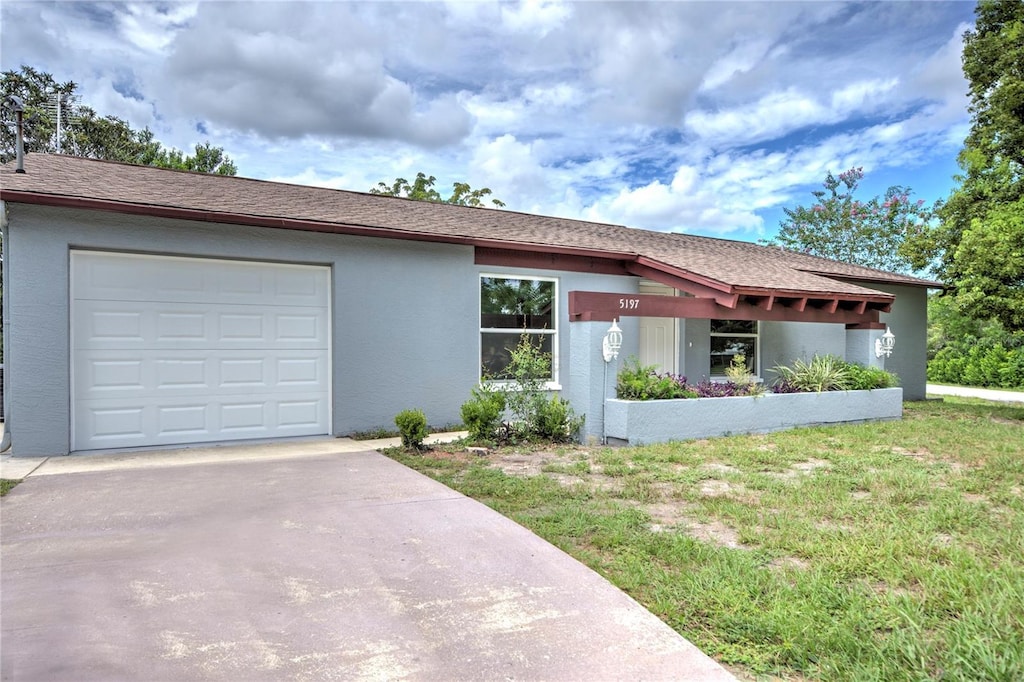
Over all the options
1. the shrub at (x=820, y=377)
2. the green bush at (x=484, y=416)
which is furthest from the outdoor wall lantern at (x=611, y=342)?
the shrub at (x=820, y=377)

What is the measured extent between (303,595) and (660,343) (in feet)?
Result: 30.4

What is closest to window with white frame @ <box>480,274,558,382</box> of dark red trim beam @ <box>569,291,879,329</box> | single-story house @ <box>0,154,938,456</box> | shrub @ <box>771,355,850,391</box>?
single-story house @ <box>0,154,938,456</box>

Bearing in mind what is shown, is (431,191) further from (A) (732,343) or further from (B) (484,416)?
(B) (484,416)

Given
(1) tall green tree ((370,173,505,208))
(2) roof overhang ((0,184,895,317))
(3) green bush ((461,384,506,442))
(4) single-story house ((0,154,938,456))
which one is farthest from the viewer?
(1) tall green tree ((370,173,505,208))

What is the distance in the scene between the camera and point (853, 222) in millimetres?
25031

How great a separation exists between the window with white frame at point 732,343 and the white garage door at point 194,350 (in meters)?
7.64

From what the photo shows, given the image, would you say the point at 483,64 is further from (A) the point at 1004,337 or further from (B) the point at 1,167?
(A) the point at 1004,337

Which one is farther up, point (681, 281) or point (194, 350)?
point (681, 281)

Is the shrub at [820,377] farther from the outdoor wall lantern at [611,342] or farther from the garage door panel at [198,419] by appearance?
the garage door panel at [198,419]

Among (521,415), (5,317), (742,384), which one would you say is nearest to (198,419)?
(5,317)

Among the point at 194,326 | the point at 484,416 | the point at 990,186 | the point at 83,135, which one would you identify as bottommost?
the point at 484,416

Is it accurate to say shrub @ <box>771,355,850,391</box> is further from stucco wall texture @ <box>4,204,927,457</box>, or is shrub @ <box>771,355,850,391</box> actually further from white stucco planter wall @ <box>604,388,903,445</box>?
stucco wall texture @ <box>4,204,927,457</box>

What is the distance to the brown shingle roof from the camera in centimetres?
719

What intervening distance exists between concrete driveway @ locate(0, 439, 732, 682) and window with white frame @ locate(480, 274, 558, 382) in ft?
15.2
